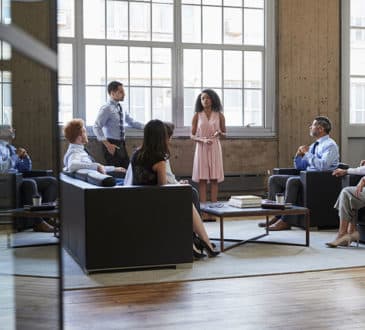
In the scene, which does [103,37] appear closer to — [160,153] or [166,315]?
[160,153]

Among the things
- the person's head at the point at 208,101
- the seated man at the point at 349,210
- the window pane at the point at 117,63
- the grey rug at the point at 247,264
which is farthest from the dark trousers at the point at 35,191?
the window pane at the point at 117,63

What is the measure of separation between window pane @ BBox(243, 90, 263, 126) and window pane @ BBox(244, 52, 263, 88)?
0.35ft

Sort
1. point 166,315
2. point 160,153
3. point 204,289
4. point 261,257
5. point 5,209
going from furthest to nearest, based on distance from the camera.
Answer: point 261,257
point 160,153
point 204,289
point 166,315
point 5,209

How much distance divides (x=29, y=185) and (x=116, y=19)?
6810 mm

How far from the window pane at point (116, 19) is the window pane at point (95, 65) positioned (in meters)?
0.24

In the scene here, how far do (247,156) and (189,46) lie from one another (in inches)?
63.8

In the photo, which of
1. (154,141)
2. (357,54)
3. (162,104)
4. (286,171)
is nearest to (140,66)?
(162,104)

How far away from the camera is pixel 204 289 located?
370cm

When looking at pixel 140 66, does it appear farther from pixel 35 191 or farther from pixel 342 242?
pixel 35 191

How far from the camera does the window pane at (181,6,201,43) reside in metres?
8.05

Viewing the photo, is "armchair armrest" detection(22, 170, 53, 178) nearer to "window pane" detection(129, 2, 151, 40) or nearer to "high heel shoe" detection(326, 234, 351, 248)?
"high heel shoe" detection(326, 234, 351, 248)

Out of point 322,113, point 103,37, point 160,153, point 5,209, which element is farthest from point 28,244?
point 322,113

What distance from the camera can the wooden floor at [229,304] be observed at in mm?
2977

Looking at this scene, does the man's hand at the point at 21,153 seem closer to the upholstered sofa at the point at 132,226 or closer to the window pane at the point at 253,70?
the upholstered sofa at the point at 132,226
